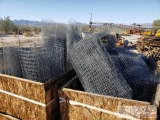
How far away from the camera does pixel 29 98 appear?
1990 millimetres

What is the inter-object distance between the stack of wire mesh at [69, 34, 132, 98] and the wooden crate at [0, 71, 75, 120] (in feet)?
1.39

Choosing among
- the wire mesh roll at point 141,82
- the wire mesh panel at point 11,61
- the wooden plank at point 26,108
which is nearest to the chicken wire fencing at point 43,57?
the wire mesh panel at point 11,61

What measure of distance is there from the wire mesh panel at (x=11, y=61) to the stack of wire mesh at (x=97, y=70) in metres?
0.95

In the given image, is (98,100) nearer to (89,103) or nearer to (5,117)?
(89,103)

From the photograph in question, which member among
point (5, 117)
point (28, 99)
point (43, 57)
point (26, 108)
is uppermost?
point (43, 57)

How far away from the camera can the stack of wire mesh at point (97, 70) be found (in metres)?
1.83

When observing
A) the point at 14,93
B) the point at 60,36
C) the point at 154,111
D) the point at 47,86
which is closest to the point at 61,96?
the point at 47,86

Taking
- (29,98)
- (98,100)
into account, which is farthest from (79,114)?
(29,98)

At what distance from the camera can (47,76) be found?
2.29 metres

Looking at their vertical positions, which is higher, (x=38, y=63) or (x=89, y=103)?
(x=38, y=63)

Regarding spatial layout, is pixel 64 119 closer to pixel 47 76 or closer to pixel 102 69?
pixel 47 76

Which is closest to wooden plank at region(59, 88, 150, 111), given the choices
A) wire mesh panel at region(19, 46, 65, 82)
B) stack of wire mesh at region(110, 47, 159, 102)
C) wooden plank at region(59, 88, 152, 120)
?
wooden plank at region(59, 88, 152, 120)

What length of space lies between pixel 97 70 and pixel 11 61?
4.65 feet

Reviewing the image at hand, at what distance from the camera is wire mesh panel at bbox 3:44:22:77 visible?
2.40 meters
